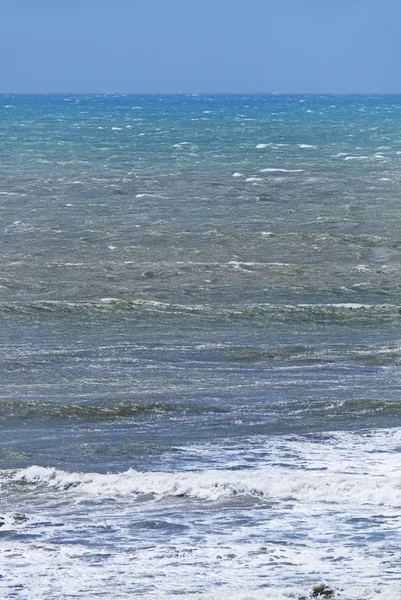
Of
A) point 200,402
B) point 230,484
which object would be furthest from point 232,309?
point 230,484

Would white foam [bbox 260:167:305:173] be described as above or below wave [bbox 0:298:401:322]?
above

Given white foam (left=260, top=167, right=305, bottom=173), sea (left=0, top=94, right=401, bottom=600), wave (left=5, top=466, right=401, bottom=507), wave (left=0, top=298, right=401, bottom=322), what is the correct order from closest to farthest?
1. sea (left=0, top=94, right=401, bottom=600)
2. wave (left=5, top=466, right=401, bottom=507)
3. wave (left=0, top=298, right=401, bottom=322)
4. white foam (left=260, top=167, right=305, bottom=173)

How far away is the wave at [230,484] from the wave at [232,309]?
9.88m

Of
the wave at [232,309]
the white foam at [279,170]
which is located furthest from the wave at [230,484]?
the white foam at [279,170]

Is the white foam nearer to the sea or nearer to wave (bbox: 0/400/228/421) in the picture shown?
the sea

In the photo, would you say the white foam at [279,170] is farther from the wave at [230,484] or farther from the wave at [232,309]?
the wave at [230,484]

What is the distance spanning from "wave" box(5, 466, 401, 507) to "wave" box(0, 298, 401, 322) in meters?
9.88

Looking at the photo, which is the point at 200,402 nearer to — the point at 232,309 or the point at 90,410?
the point at 90,410

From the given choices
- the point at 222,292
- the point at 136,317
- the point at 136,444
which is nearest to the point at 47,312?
the point at 136,317

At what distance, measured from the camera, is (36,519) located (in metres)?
12.6

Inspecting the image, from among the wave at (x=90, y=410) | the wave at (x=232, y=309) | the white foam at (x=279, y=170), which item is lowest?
the wave at (x=90, y=410)

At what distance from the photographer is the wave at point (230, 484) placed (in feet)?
43.2

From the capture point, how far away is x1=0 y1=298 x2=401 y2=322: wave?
78.3 feet

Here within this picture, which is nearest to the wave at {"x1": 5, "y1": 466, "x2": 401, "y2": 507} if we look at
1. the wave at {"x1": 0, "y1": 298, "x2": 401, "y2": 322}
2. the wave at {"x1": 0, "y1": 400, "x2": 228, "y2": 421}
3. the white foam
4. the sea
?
the sea
